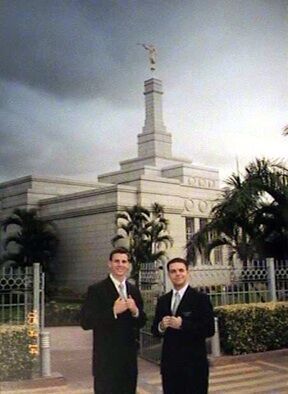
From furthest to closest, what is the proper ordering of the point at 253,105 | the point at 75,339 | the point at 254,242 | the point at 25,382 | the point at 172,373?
the point at 75,339, the point at 254,242, the point at 253,105, the point at 25,382, the point at 172,373

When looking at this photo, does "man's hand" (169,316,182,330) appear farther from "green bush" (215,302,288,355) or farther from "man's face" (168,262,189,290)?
"green bush" (215,302,288,355)

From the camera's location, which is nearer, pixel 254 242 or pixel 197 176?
pixel 254 242

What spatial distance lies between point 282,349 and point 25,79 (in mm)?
3159

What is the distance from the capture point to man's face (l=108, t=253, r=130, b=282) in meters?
1.85

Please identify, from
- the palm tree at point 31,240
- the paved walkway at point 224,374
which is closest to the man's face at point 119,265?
the paved walkway at point 224,374

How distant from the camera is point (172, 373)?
5.90 feet

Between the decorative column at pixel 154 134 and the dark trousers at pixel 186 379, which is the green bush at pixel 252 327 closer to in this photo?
the dark trousers at pixel 186 379

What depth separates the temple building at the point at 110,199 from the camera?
1123 cm

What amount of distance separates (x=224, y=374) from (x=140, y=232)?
6646mm

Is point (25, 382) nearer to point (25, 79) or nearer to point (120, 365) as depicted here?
point (120, 365)

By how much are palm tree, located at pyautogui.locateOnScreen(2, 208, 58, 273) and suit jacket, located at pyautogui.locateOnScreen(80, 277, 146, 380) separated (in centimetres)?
915

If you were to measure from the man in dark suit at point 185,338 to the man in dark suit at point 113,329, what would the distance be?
0.41ft

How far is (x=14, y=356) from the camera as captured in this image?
3.27m

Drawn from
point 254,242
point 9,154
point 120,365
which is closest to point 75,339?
point 254,242
